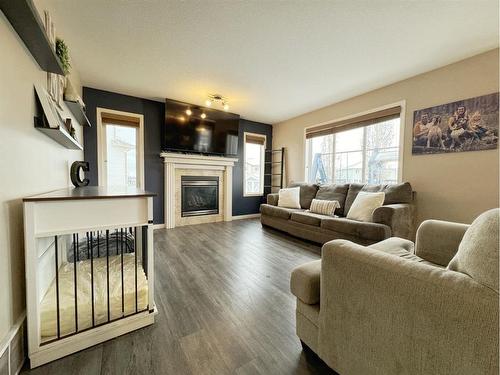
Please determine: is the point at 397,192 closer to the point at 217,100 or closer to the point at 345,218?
the point at 345,218

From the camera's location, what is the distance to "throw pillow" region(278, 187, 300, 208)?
3947 mm

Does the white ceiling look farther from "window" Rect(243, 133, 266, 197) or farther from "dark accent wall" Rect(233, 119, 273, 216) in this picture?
"window" Rect(243, 133, 266, 197)

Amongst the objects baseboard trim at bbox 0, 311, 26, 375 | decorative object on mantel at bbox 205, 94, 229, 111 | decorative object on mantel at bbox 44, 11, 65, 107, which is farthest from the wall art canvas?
baseboard trim at bbox 0, 311, 26, 375

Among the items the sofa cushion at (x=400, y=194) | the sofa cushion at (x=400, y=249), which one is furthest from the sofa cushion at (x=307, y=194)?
the sofa cushion at (x=400, y=249)

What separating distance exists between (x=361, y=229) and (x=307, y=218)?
810 mm

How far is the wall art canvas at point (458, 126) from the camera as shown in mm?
2289

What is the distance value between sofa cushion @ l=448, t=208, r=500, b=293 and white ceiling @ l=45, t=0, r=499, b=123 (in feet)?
6.14

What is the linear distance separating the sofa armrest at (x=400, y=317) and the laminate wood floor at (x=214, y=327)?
1.22 ft

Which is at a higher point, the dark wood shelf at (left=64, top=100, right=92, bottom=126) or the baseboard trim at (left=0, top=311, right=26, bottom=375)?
the dark wood shelf at (left=64, top=100, right=92, bottom=126)

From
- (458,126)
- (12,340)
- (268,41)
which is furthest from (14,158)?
(458,126)

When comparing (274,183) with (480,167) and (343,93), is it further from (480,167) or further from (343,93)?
(480,167)

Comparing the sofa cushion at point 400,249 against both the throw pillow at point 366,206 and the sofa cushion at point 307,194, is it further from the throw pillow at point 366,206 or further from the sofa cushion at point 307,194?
the sofa cushion at point 307,194

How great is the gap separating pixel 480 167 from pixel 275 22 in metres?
2.73

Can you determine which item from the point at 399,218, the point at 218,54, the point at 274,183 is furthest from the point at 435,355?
the point at 274,183
